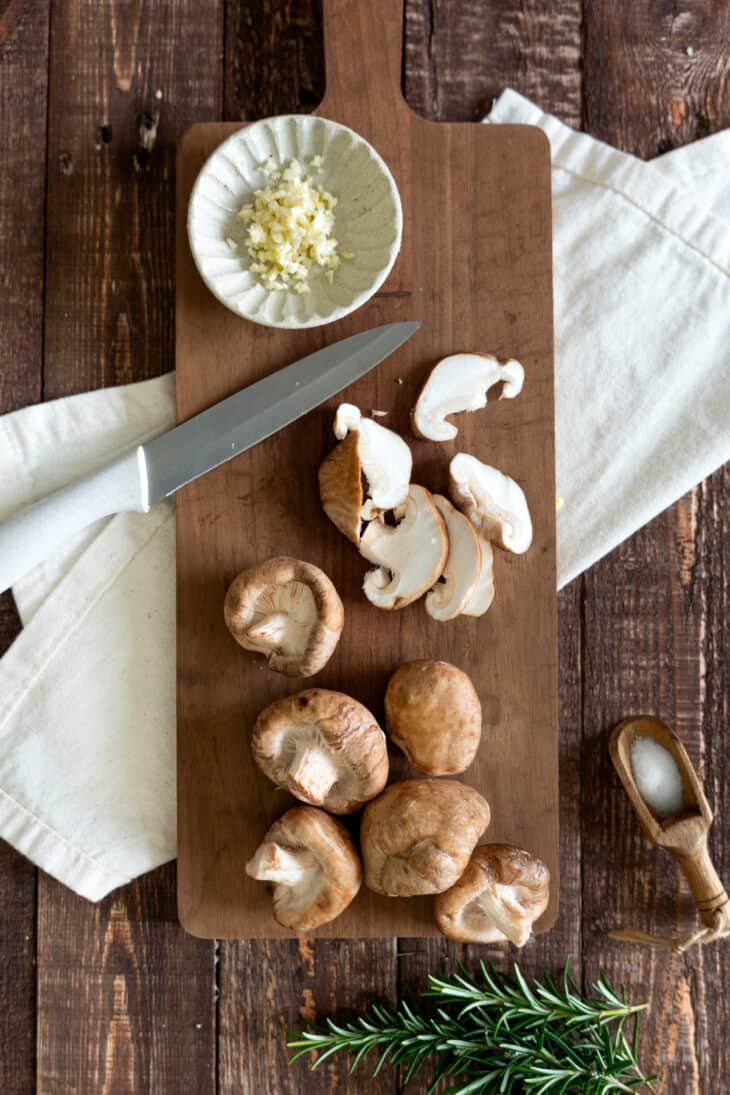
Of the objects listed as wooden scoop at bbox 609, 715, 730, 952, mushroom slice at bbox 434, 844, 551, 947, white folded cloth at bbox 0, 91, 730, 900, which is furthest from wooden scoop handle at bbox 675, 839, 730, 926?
white folded cloth at bbox 0, 91, 730, 900

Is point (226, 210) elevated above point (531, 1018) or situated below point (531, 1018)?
above

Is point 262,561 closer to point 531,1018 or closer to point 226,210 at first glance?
point 226,210

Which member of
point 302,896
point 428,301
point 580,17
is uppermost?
point 580,17

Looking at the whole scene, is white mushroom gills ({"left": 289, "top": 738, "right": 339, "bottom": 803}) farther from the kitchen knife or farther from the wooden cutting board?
the kitchen knife

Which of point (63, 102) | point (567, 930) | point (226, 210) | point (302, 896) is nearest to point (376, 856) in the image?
point (302, 896)

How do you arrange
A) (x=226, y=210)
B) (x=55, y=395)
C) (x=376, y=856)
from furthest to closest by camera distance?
(x=55, y=395), (x=226, y=210), (x=376, y=856)

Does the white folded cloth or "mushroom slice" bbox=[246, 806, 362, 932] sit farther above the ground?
the white folded cloth

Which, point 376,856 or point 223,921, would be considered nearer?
point 376,856
